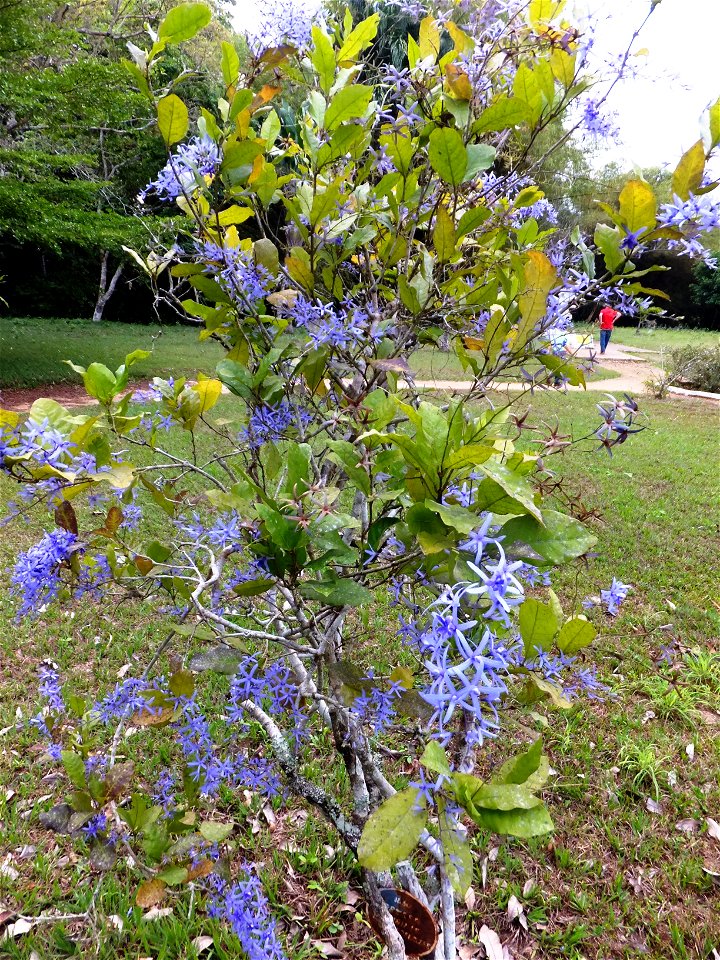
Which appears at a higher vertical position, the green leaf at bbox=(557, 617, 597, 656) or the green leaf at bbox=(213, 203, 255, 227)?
the green leaf at bbox=(213, 203, 255, 227)

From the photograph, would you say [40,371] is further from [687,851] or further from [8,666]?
[687,851]

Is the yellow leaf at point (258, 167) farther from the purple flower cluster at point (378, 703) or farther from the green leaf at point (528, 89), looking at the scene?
the purple flower cluster at point (378, 703)

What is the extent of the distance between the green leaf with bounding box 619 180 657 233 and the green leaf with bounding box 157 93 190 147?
2.39 feet

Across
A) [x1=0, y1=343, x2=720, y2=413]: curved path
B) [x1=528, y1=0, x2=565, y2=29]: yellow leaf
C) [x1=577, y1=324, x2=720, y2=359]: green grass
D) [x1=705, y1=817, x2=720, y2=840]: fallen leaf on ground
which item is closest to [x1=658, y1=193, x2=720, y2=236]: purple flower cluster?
[x1=528, y1=0, x2=565, y2=29]: yellow leaf

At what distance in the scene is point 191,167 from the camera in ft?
3.49

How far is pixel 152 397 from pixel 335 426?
403 mm

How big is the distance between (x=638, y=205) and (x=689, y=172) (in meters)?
0.08

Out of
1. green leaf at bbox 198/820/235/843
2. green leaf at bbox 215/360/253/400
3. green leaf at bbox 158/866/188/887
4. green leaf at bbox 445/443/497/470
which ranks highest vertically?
green leaf at bbox 445/443/497/470

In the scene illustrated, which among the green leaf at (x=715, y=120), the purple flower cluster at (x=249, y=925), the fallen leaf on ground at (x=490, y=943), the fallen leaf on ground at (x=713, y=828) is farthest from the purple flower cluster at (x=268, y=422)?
the fallen leaf on ground at (x=713, y=828)

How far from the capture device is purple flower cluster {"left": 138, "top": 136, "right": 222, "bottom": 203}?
1.10 m

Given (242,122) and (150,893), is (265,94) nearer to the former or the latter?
(242,122)

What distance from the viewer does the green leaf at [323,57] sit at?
97 centimetres

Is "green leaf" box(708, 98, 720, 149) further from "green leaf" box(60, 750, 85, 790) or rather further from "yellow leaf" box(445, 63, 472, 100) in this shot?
"green leaf" box(60, 750, 85, 790)

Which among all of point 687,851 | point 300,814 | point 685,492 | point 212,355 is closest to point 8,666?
point 300,814
